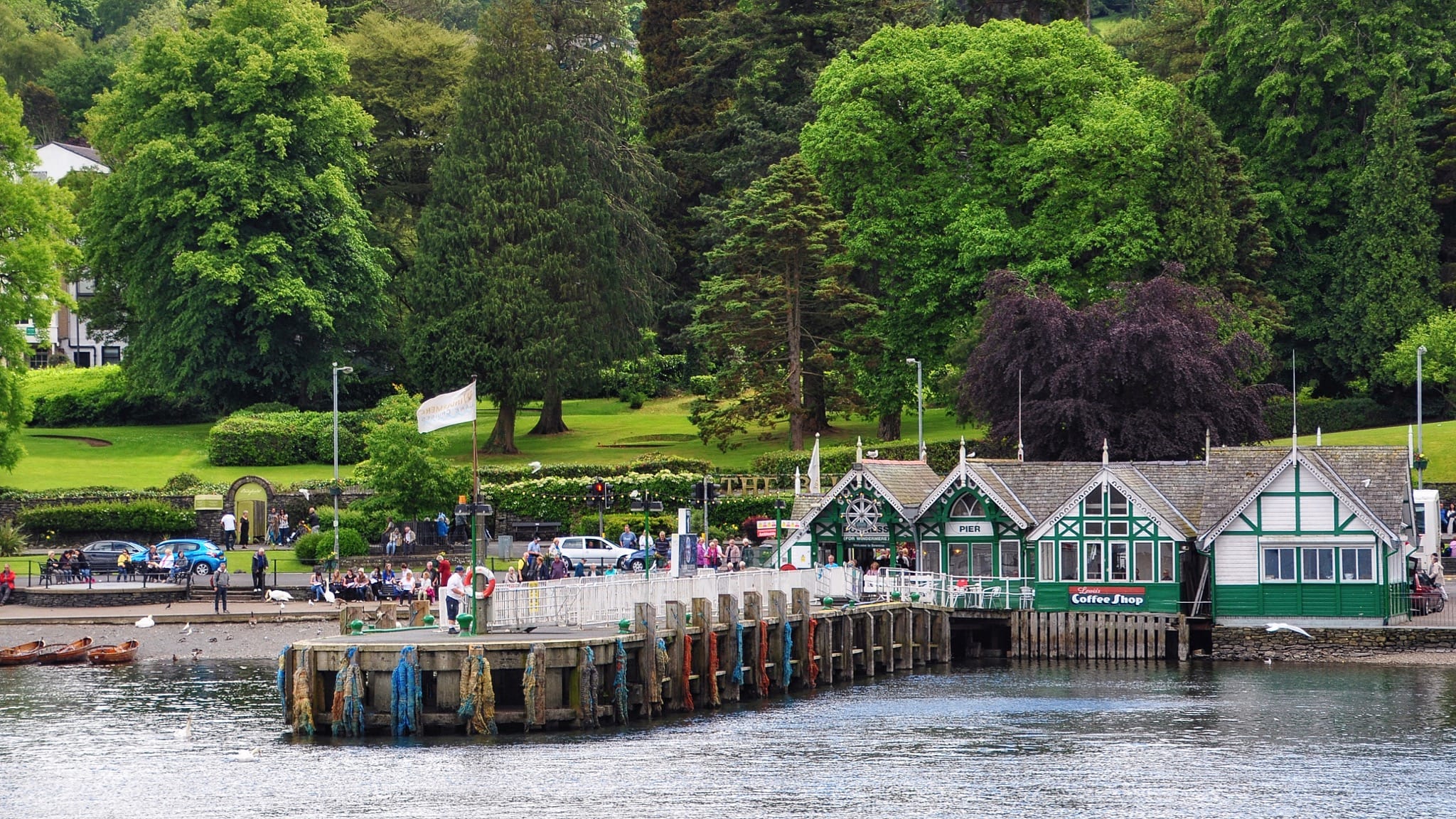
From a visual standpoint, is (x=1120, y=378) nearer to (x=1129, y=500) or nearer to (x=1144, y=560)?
(x=1129, y=500)

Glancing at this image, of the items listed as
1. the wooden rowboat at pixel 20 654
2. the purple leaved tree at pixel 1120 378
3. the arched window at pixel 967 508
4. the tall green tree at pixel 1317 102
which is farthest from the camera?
the tall green tree at pixel 1317 102

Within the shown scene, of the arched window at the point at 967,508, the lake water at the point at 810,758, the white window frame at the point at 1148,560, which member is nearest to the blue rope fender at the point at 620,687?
the lake water at the point at 810,758

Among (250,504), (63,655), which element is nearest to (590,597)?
(63,655)

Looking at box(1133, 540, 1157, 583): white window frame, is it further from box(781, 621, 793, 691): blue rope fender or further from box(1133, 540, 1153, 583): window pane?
box(781, 621, 793, 691): blue rope fender

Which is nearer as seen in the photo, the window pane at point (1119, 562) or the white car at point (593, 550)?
the window pane at point (1119, 562)

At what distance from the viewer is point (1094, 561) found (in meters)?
58.2

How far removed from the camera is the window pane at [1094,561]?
2288 inches

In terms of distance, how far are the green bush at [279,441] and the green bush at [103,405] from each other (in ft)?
41.7

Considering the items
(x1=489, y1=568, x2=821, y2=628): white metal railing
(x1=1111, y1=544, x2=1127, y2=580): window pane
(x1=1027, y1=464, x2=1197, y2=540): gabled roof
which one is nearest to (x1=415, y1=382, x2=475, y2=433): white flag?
(x1=489, y1=568, x2=821, y2=628): white metal railing

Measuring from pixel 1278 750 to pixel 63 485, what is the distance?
54.0 metres

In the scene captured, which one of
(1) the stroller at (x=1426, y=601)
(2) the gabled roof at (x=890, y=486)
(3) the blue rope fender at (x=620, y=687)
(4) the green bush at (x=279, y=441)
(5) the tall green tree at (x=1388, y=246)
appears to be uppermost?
(5) the tall green tree at (x=1388, y=246)

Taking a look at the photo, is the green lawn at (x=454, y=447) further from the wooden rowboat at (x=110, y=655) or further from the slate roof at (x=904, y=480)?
the wooden rowboat at (x=110, y=655)

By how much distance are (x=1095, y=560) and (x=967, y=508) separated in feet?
12.5

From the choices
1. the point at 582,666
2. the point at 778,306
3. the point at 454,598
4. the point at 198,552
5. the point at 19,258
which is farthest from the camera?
the point at 778,306
